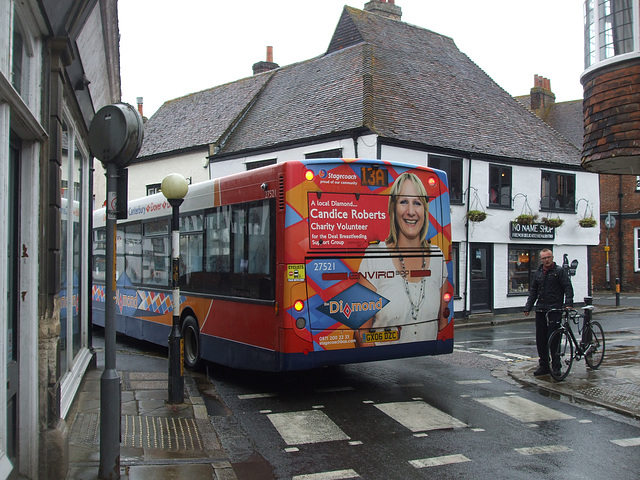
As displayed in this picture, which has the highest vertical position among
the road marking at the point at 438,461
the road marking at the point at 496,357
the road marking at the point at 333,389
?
the road marking at the point at 333,389

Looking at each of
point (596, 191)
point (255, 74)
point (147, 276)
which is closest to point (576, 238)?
point (596, 191)

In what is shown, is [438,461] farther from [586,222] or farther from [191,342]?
[586,222]

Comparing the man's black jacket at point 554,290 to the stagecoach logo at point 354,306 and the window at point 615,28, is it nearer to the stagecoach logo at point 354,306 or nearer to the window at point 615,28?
the stagecoach logo at point 354,306

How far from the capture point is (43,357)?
16.0 ft

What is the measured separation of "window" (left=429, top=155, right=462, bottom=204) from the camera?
70.3ft

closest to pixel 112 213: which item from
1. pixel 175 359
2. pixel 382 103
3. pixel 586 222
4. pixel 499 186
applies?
pixel 175 359

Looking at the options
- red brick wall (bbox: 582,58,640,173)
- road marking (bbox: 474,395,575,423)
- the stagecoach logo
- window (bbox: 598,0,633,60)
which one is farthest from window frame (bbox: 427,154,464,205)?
the stagecoach logo

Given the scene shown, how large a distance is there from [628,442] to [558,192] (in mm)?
20180

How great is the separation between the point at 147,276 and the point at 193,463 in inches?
271

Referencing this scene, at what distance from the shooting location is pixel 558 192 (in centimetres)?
2525

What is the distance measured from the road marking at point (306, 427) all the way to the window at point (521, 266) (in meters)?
17.4

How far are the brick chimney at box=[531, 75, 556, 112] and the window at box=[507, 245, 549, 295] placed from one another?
18.8 meters

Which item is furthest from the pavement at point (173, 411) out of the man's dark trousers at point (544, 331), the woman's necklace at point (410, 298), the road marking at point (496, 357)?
the woman's necklace at point (410, 298)

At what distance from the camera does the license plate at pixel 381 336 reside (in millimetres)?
8195
